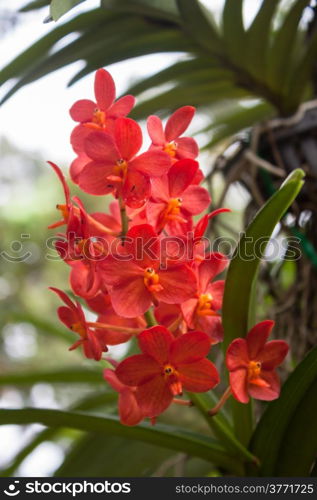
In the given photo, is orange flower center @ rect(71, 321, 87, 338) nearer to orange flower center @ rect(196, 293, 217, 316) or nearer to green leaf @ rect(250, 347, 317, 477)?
orange flower center @ rect(196, 293, 217, 316)

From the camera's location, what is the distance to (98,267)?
496 millimetres

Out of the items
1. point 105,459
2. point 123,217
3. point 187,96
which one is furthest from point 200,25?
point 105,459

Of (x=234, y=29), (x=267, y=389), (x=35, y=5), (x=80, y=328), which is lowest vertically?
(x=267, y=389)

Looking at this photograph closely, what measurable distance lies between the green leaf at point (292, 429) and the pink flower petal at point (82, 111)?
0.33 meters

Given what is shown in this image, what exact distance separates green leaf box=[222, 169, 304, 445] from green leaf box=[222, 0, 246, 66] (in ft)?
1.40

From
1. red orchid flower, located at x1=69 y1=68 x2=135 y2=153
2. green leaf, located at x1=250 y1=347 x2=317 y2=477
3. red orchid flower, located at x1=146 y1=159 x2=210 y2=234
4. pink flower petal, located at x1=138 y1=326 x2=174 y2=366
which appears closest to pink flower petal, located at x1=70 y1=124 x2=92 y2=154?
red orchid flower, located at x1=69 y1=68 x2=135 y2=153

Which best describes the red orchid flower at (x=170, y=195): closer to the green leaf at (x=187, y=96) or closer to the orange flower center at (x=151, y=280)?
the orange flower center at (x=151, y=280)

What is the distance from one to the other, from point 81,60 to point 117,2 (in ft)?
0.33

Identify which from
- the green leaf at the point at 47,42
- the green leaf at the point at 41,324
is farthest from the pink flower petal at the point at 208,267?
the green leaf at the point at 41,324

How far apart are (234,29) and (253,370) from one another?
581 mm

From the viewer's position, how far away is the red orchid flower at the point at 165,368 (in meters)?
0.48

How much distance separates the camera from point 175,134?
A: 1.88 ft

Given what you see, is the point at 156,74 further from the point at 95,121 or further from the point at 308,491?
the point at 308,491

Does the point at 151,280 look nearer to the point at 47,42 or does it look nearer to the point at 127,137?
the point at 127,137
